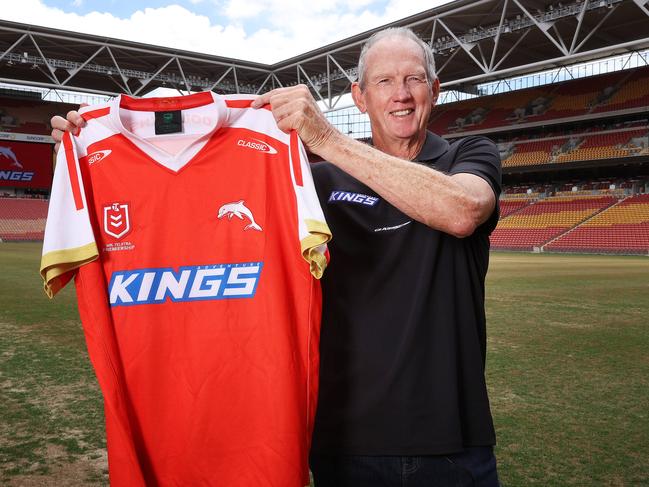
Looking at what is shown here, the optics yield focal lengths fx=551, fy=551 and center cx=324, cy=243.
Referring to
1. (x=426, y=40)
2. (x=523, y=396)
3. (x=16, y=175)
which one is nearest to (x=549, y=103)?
(x=426, y=40)

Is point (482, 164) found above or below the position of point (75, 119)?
below

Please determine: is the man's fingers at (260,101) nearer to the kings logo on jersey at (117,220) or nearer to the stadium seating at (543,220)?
the kings logo on jersey at (117,220)

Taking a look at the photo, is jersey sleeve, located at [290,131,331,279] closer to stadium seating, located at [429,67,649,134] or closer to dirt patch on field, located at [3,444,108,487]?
dirt patch on field, located at [3,444,108,487]

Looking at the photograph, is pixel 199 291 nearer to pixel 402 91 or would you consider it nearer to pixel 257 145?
pixel 257 145

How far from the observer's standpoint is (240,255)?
6.93 ft

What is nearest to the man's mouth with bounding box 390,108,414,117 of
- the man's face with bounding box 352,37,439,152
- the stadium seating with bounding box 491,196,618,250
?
the man's face with bounding box 352,37,439,152

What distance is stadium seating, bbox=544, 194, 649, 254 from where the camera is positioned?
95.7 ft

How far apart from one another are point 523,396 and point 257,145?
3937 mm

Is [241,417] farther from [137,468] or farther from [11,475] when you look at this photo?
[11,475]

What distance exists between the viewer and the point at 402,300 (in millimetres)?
1877

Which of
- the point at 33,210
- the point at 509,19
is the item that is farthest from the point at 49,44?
the point at 509,19

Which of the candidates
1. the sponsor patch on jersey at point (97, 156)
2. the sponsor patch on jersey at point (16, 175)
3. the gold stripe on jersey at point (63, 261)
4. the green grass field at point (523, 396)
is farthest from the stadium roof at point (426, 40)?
the gold stripe on jersey at point (63, 261)

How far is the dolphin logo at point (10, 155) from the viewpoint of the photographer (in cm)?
4384

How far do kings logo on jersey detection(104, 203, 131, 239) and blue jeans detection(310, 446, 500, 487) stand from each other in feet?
3.88
